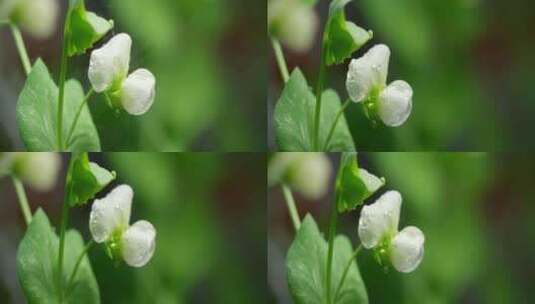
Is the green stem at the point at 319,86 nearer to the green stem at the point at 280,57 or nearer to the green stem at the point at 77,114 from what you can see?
the green stem at the point at 280,57

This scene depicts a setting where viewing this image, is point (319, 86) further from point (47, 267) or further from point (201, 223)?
point (47, 267)

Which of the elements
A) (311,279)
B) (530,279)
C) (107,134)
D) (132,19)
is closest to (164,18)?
(132,19)

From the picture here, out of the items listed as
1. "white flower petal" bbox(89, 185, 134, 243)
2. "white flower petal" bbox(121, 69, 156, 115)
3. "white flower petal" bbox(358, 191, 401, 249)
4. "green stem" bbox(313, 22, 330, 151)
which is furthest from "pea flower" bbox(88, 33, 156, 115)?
"white flower petal" bbox(358, 191, 401, 249)

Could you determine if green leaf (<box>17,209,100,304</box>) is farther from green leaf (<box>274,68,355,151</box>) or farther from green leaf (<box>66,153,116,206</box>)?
green leaf (<box>274,68,355,151</box>)

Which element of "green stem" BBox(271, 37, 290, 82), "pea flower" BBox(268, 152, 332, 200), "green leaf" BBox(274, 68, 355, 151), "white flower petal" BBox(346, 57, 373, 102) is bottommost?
"pea flower" BBox(268, 152, 332, 200)

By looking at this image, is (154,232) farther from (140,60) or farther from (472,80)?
(472,80)

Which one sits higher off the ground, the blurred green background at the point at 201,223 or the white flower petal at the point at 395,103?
the white flower petal at the point at 395,103

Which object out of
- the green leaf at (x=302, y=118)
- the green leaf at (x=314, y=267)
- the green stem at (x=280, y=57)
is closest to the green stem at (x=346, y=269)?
the green leaf at (x=314, y=267)
